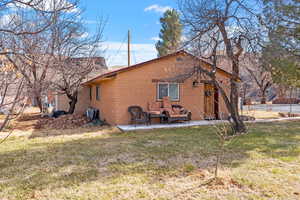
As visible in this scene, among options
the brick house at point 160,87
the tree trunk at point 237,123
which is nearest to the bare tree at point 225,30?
the tree trunk at point 237,123

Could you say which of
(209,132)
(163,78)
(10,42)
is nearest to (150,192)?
(10,42)

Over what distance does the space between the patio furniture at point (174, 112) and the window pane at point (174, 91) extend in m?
0.40

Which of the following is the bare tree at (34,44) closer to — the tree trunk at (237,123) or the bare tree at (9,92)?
the bare tree at (9,92)

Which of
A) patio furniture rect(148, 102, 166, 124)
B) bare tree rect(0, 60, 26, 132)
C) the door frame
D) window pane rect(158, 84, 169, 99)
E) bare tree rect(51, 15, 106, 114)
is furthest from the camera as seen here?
the door frame

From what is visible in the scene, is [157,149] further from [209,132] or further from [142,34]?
[142,34]

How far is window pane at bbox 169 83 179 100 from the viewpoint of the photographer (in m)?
11.4

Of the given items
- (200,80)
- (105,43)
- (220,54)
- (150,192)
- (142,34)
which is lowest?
(150,192)

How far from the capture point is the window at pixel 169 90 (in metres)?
11.2

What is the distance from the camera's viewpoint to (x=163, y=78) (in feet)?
36.6

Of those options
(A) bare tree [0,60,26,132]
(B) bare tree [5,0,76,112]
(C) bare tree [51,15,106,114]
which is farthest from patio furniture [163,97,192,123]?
(A) bare tree [0,60,26,132]

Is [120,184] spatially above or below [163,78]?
below

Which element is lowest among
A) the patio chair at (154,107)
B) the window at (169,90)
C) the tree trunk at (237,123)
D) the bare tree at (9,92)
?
the tree trunk at (237,123)

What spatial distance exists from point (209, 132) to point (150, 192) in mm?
5630

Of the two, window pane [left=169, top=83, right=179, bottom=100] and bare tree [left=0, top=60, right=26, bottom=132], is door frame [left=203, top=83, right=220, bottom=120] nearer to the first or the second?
window pane [left=169, top=83, right=179, bottom=100]
